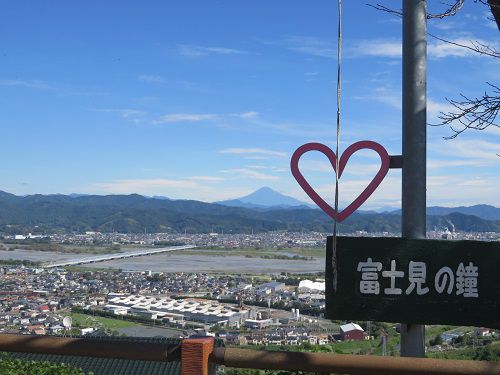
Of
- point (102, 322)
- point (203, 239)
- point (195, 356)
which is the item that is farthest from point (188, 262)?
point (195, 356)

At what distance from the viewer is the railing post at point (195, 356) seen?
156 centimetres

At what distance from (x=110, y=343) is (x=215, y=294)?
27094mm

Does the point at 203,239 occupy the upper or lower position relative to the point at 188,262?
upper

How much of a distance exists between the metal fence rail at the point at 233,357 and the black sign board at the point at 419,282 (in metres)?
0.17

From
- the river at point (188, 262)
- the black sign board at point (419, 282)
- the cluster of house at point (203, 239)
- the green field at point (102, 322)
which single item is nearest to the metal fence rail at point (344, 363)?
the black sign board at point (419, 282)

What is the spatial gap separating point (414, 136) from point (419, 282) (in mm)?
394

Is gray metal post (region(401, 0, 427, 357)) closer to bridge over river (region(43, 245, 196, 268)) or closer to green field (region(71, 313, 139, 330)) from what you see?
green field (region(71, 313, 139, 330))

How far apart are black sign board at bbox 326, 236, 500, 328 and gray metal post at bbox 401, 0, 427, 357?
58mm

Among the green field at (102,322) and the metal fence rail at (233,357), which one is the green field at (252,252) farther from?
the metal fence rail at (233,357)

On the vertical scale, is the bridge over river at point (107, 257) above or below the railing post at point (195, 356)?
below

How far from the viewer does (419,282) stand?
158cm

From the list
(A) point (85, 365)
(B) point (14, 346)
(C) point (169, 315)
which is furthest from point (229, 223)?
(B) point (14, 346)

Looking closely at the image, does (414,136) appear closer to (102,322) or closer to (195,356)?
(195,356)

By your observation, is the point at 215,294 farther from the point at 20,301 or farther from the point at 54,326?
the point at 54,326
